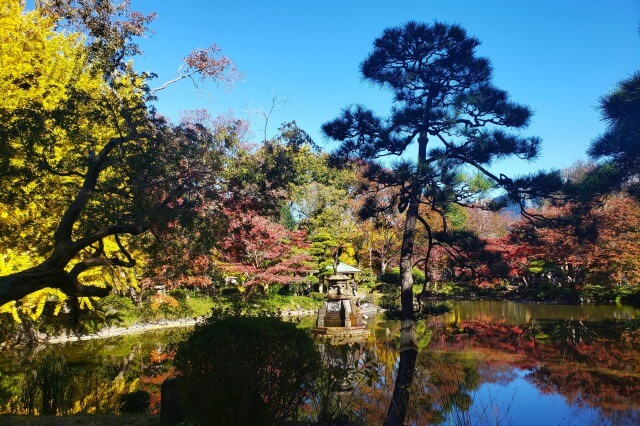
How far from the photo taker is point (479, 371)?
8914mm

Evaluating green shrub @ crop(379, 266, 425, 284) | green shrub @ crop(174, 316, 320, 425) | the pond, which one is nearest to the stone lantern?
the pond

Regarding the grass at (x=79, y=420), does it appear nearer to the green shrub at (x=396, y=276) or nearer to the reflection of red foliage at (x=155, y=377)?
the reflection of red foliage at (x=155, y=377)

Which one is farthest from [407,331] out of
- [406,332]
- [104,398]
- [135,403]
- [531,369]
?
[531,369]

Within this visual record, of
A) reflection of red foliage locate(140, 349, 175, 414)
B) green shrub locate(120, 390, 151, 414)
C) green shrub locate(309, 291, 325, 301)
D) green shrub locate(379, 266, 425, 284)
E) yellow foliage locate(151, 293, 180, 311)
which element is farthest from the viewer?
green shrub locate(379, 266, 425, 284)

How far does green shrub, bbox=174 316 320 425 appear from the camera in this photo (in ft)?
10.7

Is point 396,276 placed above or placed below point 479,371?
above

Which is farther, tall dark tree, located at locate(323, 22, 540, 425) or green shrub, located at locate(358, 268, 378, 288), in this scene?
green shrub, located at locate(358, 268, 378, 288)

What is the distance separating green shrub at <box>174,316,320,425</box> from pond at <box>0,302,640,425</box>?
119cm

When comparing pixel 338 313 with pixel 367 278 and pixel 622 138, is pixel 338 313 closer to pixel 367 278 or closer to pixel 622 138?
pixel 622 138

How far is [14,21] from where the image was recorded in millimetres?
8109

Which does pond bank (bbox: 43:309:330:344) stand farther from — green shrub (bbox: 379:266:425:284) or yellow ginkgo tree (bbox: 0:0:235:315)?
green shrub (bbox: 379:266:425:284)

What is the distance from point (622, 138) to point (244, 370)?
694 centimetres

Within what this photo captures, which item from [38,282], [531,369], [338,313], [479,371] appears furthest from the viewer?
[338,313]

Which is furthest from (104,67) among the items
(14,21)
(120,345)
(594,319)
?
(594,319)
